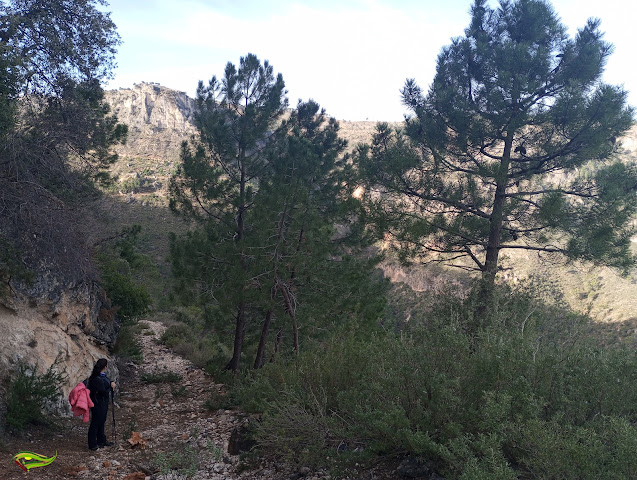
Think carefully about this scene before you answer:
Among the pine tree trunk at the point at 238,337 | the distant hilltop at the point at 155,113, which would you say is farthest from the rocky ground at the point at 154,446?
the distant hilltop at the point at 155,113

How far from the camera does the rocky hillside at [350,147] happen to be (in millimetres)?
13919

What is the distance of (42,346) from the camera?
25.3 feet

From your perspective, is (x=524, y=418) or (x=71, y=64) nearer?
(x=524, y=418)

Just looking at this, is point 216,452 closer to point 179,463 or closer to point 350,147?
point 179,463

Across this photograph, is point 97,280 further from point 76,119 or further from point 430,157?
point 430,157

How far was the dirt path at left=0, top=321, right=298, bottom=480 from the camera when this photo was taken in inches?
213

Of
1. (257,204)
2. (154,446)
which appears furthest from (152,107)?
(154,446)

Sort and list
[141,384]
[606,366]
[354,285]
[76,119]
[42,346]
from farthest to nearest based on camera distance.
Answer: [141,384] < [354,285] < [76,119] < [42,346] < [606,366]

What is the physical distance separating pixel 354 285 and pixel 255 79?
6303 millimetres

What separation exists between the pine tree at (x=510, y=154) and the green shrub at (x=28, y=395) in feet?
23.2

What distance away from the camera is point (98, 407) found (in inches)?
260

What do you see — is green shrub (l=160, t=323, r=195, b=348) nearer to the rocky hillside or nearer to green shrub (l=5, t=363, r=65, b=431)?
the rocky hillside

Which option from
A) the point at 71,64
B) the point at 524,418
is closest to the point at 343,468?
the point at 524,418

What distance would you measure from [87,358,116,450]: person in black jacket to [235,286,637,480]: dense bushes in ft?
9.77
